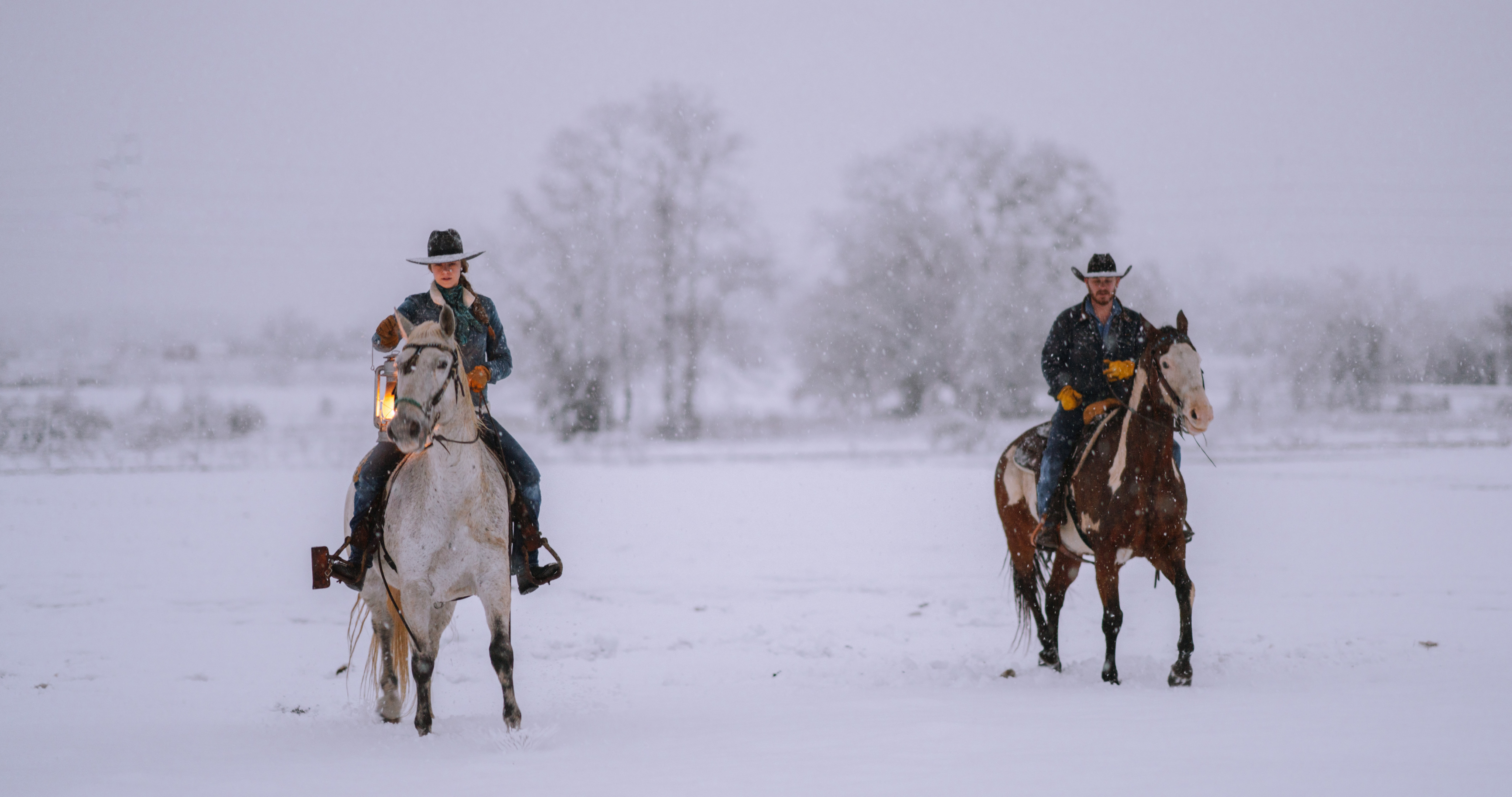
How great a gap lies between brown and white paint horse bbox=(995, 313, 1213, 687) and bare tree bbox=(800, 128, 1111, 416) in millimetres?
28379

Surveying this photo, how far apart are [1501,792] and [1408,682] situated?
2.51m

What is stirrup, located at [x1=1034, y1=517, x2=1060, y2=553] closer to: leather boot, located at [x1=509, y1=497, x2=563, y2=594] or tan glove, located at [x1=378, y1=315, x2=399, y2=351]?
leather boot, located at [x1=509, y1=497, x2=563, y2=594]

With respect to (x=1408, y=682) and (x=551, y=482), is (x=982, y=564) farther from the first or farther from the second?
(x=551, y=482)

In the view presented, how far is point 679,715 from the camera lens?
6.64 m

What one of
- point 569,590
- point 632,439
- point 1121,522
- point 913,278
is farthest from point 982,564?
point 913,278

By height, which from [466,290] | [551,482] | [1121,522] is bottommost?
[551,482]

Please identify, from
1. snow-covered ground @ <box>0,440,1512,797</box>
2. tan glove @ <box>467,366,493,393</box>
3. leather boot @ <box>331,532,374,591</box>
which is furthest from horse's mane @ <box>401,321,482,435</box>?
snow-covered ground @ <box>0,440,1512,797</box>

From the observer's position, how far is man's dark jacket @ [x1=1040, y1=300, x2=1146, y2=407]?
300 inches

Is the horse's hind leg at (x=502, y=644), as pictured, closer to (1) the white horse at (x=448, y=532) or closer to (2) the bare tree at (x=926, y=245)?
(1) the white horse at (x=448, y=532)

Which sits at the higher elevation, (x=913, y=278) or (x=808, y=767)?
(x=913, y=278)

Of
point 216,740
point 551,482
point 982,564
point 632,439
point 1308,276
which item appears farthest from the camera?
point 1308,276

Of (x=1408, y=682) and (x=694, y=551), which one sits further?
(x=694, y=551)

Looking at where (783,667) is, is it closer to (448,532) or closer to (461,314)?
(448,532)

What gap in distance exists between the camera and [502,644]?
19.9ft
